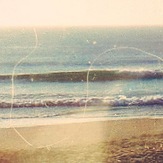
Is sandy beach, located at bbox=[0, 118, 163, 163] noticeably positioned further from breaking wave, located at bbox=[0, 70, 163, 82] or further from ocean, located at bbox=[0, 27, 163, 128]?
breaking wave, located at bbox=[0, 70, 163, 82]

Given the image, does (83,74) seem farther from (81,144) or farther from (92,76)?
(81,144)

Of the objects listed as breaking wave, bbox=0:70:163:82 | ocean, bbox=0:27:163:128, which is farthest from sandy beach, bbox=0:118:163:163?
breaking wave, bbox=0:70:163:82

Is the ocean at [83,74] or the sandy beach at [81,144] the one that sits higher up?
the ocean at [83,74]

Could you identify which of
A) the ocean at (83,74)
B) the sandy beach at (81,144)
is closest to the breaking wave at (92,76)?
the ocean at (83,74)

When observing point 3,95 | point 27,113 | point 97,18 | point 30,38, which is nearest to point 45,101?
point 27,113

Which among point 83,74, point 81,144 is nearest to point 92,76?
point 83,74

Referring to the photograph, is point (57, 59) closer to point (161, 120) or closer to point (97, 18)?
point (97, 18)

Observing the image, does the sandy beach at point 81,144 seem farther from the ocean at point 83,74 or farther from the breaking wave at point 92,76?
the breaking wave at point 92,76
